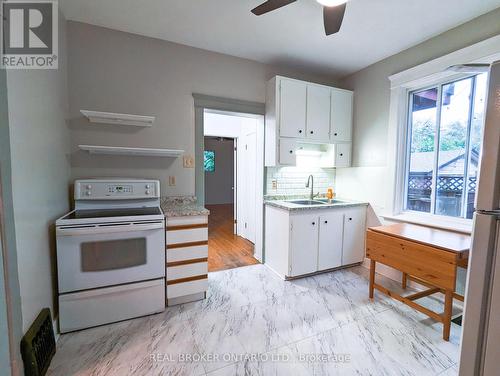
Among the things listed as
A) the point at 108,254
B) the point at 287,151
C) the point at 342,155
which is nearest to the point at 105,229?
the point at 108,254

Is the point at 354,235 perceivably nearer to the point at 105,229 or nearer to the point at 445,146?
the point at 445,146

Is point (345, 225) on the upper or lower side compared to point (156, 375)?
upper

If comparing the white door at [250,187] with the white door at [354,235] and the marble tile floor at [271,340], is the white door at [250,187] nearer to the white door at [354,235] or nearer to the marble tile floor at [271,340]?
the white door at [354,235]

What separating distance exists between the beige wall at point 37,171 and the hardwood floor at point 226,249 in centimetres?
178

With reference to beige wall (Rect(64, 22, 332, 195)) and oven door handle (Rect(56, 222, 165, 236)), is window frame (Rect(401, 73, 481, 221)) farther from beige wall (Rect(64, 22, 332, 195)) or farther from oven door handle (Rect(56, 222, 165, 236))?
oven door handle (Rect(56, 222, 165, 236))

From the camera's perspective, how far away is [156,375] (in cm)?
149

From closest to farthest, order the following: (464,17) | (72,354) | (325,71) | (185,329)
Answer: (72,354) → (185,329) → (464,17) → (325,71)

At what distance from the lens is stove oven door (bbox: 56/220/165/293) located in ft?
5.90

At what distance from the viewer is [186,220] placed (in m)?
2.25

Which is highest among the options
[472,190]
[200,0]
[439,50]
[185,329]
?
[200,0]

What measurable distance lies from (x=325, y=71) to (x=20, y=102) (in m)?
3.31

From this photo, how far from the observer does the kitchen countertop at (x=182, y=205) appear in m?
2.30

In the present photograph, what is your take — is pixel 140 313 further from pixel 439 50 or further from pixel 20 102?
pixel 439 50

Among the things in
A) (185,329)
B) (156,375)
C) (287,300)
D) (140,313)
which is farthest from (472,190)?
(140,313)
